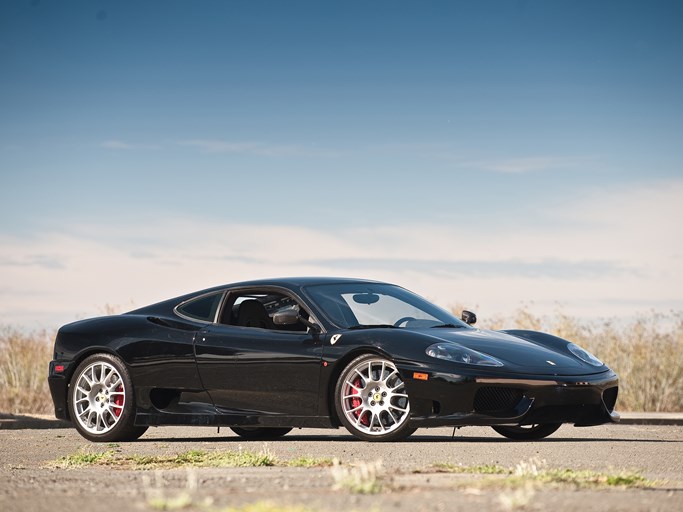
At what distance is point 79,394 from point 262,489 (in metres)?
5.92

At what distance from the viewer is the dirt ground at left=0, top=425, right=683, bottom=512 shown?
18.2 ft

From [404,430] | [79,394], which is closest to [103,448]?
[79,394]

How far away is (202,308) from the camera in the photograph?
11500mm

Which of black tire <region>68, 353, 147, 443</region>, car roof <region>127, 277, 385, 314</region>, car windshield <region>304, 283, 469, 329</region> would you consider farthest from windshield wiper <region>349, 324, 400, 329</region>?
black tire <region>68, 353, 147, 443</region>

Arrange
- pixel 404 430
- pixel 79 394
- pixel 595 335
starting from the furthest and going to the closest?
pixel 595 335, pixel 79 394, pixel 404 430

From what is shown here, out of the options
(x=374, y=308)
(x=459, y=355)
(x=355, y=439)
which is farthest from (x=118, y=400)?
(x=459, y=355)

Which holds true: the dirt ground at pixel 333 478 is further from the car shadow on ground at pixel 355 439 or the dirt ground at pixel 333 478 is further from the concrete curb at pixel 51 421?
the concrete curb at pixel 51 421

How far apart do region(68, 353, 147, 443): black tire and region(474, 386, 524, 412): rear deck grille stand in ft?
11.2

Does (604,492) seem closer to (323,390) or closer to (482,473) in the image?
(482,473)

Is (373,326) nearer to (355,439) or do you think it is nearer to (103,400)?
(355,439)

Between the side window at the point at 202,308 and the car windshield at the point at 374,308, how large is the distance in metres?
0.95

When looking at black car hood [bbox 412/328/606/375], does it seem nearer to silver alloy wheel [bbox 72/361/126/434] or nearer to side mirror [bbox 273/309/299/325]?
side mirror [bbox 273/309/299/325]

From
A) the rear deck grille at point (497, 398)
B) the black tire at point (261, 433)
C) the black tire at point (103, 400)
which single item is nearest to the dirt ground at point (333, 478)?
the black tire at point (261, 433)

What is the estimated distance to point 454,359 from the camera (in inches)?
392
